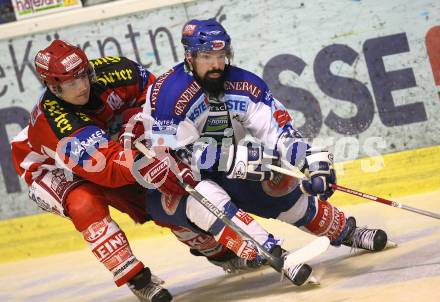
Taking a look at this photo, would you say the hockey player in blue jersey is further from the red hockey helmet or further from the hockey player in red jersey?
the red hockey helmet

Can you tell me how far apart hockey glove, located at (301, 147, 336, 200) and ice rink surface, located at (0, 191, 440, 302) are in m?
0.39

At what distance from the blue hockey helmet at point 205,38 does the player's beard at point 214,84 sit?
0.11m

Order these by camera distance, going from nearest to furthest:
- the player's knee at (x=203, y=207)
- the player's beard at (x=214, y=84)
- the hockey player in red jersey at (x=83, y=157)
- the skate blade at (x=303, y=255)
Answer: the skate blade at (x=303, y=255) < the player's knee at (x=203, y=207) < the player's beard at (x=214, y=84) < the hockey player in red jersey at (x=83, y=157)

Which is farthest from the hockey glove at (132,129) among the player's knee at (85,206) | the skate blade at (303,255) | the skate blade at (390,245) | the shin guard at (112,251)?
the skate blade at (390,245)

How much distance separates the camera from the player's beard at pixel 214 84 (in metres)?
3.91

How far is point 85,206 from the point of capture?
4090mm

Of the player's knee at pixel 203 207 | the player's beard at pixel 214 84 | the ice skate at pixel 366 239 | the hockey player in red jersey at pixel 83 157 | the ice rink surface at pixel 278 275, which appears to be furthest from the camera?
the ice skate at pixel 366 239

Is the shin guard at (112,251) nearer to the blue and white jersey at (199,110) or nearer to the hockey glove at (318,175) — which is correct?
the blue and white jersey at (199,110)

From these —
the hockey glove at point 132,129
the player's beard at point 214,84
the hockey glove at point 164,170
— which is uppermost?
the player's beard at point 214,84

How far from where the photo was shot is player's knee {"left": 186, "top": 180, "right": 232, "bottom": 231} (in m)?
3.80

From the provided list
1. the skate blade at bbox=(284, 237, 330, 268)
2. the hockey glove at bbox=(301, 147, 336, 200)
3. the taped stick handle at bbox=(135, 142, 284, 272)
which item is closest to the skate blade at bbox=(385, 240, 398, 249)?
the hockey glove at bbox=(301, 147, 336, 200)

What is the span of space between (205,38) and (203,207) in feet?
2.41

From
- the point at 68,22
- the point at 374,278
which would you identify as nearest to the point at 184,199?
the point at 374,278

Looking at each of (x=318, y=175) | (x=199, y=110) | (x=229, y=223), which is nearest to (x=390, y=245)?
(x=318, y=175)
